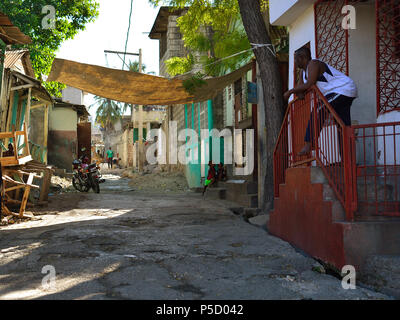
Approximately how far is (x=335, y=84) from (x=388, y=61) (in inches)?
→ 42.1

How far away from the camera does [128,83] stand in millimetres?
8641

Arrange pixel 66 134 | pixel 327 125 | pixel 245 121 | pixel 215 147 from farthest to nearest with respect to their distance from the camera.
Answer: pixel 66 134, pixel 215 147, pixel 245 121, pixel 327 125

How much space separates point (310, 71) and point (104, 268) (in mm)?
2929

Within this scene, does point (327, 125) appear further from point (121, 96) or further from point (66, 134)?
point (66, 134)

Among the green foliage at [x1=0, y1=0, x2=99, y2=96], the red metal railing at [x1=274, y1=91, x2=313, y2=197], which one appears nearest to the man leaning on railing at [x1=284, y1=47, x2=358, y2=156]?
the red metal railing at [x1=274, y1=91, x2=313, y2=197]

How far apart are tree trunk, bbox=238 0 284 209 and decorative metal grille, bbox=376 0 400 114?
2063 mm

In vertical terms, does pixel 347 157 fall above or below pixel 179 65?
below

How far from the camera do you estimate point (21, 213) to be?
693 centimetres

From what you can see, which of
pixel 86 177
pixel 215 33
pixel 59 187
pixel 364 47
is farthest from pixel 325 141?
pixel 59 187

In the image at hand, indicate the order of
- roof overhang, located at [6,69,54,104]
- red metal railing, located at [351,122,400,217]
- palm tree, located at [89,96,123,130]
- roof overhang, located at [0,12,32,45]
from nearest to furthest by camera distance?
1. red metal railing, located at [351,122,400,217]
2. roof overhang, located at [0,12,32,45]
3. roof overhang, located at [6,69,54,104]
4. palm tree, located at [89,96,123,130]

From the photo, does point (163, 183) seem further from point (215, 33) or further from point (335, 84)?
point (335, 84)

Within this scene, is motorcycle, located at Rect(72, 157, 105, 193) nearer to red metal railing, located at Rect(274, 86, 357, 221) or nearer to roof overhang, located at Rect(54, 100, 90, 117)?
roof overhang, located at Rect(54, 100, 90, 117)

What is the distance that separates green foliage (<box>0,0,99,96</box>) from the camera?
13820mm

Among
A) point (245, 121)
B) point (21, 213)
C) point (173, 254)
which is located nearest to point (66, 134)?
point (245, 121)
